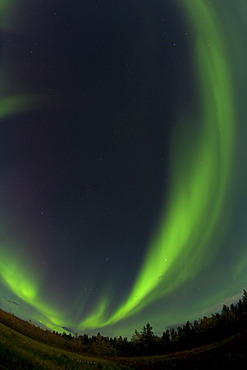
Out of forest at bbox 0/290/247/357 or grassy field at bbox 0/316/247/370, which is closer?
grassy field at bbox 0/316/247/370

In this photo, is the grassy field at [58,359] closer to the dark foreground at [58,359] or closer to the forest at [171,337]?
the dark foreground at [58,359]

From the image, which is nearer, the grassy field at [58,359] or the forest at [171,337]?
the grassy field at [58,359]

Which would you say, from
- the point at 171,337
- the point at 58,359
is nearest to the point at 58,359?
the point at 58,359

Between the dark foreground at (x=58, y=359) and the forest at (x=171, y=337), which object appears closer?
the dark foreground at (x=58, y=359)

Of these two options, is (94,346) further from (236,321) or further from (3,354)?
(3,354)

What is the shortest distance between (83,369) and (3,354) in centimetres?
552

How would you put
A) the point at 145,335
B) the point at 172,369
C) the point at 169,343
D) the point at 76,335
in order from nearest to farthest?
the point at 172,369 < the point at 169,343 < the point at 145,335 < the point at 76,335

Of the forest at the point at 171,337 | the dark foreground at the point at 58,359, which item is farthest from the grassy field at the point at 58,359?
the forest at the point at 171,337

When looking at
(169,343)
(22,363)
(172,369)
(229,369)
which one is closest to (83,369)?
(22,363)

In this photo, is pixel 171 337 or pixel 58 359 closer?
pixel 58 359

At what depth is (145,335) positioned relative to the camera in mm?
77688

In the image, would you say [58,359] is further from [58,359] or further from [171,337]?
[171,337]

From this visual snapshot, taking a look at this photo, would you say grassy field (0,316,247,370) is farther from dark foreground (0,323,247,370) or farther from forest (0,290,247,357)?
forest (0,290,247,357)

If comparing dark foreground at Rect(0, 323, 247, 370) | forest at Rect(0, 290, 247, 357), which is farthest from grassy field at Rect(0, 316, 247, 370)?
forest at Rect(0, 290, 247, 357)
